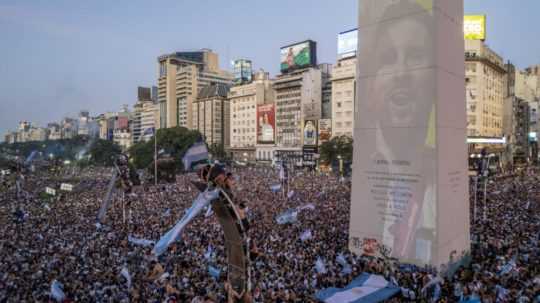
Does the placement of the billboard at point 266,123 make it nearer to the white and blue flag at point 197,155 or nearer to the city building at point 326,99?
the city building at point 326,99

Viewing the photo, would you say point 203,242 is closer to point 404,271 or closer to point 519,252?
point 404,271

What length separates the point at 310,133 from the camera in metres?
85.6

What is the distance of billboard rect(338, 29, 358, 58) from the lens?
78250mm

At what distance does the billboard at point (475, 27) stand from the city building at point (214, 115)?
71.5 meters

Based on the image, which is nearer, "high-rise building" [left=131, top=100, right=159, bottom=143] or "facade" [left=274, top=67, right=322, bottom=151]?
"facade" [left=274, top=67, right=322, bottom=151]

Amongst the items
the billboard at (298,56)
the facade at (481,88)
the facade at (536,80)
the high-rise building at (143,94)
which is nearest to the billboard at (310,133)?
the billboard at (298,56)

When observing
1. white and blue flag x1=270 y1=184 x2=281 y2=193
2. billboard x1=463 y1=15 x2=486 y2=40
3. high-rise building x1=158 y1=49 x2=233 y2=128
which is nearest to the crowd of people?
white and blue flag x1=270 y1=184 x2=281 y2=193

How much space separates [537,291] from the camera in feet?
36.2

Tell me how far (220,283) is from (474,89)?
2520 inches

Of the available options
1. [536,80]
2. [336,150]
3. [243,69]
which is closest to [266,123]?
[336,150]

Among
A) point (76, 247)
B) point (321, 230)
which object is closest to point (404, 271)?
point (321, 230)

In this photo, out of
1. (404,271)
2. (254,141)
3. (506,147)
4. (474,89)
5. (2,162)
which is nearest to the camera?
(404,271)

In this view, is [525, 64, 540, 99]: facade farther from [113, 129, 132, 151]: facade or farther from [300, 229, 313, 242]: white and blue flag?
[113, 129, 132, 151]: facade

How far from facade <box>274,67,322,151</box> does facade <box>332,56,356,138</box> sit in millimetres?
6402
